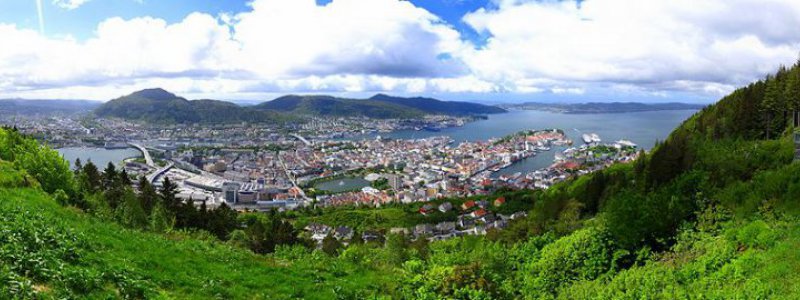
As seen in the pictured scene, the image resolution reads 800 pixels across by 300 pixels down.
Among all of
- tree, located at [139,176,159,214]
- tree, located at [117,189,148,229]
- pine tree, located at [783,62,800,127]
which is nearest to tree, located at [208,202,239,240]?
tree, located at [139,176,159,214]

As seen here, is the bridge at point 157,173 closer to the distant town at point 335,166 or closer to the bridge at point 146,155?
the distant town at point 335,166

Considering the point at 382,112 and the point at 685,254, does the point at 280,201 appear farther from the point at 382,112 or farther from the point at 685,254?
the point at 382,112

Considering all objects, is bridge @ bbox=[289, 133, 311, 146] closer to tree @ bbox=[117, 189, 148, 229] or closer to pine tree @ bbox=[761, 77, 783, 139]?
pine tree @ bbox=[761, 77, 783, 139]

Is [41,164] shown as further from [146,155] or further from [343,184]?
[146,155]

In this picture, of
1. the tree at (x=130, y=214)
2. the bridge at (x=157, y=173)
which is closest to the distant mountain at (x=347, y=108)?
the bridge at (x=157, y=173)

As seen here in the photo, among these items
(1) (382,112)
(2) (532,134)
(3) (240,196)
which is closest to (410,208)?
(3) (240,196)
